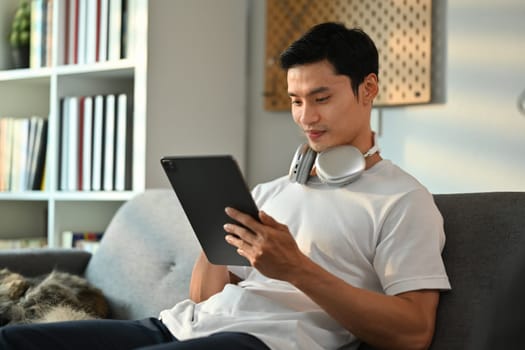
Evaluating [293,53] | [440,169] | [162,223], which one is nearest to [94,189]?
[162,223]

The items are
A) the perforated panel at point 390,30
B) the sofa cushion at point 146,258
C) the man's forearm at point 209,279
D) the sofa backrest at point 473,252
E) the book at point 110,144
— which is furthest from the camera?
the book at point 110,144

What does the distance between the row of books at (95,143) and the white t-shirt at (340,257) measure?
136 centimetres

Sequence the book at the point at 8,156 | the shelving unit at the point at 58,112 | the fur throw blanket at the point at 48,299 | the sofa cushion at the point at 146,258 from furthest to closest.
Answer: the book at the point at 8,156 → the shelving unit at the point at 58,112 → the sofa cushion at the point at 146,258 → the fur throw blanket at the point at 48,299

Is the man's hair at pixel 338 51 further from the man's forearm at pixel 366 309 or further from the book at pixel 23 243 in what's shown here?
the book at pixel 23 243

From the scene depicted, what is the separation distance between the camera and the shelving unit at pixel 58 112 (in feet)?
9.55

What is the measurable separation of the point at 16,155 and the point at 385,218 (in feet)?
7.09

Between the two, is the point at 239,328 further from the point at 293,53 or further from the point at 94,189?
the point at 94,189

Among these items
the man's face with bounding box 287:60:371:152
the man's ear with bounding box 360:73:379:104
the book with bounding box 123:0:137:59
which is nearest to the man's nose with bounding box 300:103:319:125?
the man's face with bounding box 287:60:371:152

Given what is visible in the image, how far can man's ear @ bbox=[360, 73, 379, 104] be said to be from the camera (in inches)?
67.8

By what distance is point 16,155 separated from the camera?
3354 mm

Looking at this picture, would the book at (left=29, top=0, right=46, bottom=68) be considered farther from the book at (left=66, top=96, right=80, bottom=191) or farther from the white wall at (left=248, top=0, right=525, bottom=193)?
the white wall at (left=248, top=0, right=525, bottom=193)

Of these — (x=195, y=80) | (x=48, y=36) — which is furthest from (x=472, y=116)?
(x=48, y=36)

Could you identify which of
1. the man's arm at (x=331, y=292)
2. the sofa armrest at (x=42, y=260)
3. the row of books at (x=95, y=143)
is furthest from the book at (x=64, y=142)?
the man's arm at (x=331, y=292)

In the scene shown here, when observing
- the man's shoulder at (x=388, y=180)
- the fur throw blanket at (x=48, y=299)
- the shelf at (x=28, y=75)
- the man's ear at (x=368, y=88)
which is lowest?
the fur throw blanket at (x=48, y=299)
